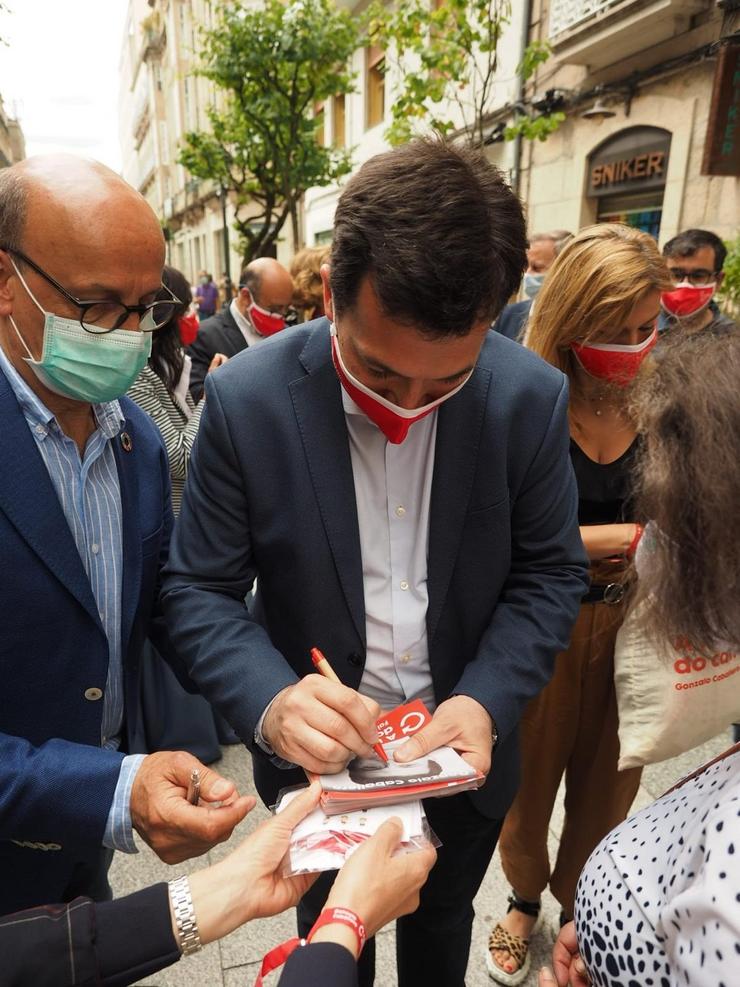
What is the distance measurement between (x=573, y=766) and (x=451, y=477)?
1.25m

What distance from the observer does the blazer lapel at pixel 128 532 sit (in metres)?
1.46

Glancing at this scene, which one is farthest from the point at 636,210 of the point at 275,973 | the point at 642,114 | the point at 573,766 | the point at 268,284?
the point at 275,973

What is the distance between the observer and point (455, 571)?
1.43m

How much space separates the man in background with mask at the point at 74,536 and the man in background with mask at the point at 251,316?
3118mm

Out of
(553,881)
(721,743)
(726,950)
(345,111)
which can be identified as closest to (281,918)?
(553,881)

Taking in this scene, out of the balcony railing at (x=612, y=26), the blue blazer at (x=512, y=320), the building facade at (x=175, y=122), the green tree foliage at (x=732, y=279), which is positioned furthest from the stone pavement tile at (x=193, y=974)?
the building facade at (x=175, y=122)

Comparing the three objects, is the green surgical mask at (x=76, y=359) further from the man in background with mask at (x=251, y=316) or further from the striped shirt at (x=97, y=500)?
the man in background with mask at (x=251, y=316)

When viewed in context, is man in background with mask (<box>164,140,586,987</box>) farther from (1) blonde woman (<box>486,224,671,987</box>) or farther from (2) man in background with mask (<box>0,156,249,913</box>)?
(1) blonde woman (<box>486,224,671,987</box>)

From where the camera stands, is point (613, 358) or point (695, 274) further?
point (695, 274)

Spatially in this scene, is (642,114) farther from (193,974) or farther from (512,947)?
(193,974)

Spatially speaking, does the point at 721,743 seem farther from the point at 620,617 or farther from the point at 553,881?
the point at 620,617

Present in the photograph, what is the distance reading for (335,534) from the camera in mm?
1343

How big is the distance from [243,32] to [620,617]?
28.5 ft

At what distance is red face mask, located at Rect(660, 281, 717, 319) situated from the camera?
385 centimetres
